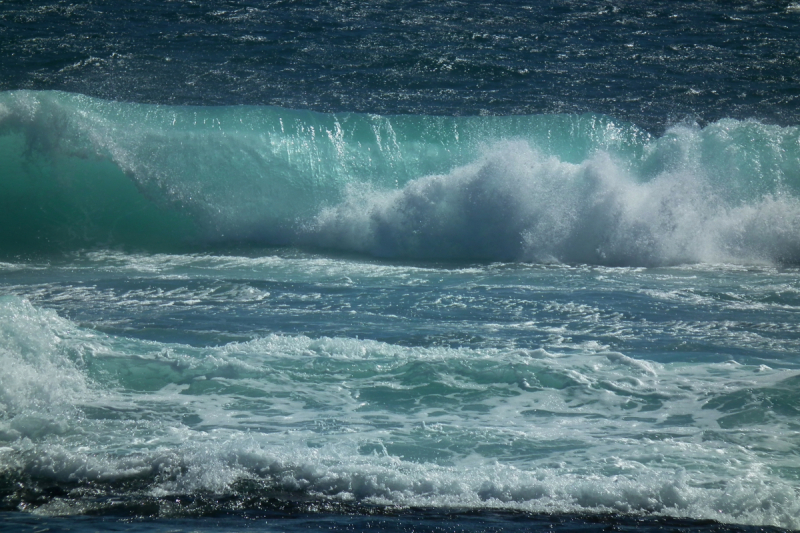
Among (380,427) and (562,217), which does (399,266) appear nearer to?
(562,217)

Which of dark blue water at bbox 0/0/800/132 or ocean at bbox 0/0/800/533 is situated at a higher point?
dark blue water at bbox 0/0/800/132

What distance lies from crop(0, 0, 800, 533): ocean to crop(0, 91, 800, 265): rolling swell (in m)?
0.05

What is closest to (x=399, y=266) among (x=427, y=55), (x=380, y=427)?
(x=380, y=427)

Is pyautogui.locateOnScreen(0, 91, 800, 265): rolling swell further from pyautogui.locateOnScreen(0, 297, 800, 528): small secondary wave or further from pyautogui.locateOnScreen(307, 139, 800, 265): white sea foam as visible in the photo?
pyautogui.locateOnScreen(0, 297, 800, 528): small secondary wave

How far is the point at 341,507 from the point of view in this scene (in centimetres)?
355

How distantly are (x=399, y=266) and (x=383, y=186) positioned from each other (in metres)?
2.73

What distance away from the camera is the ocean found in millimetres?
3791

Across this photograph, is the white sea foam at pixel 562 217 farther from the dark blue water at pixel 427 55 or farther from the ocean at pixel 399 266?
the dark blue water at pixel 427 55

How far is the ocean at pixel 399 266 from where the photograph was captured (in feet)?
12.4

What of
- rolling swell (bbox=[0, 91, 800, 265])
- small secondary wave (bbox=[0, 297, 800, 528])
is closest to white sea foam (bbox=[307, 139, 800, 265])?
→ rolling swell (bbox=[0, 91, 800, 265])

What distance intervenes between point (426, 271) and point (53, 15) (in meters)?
13.1

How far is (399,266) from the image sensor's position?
34.1 ft

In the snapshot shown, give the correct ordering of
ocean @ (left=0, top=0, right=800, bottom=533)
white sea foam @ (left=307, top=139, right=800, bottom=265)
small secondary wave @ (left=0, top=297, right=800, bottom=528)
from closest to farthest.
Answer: small secondary wave @ (left=0, top=297, right=800, bottom=528)
ocean @ (left=0, top=0, right=800, bottom=533)
white sea foam @ (left=307, top=139, right=800, bottom=265)

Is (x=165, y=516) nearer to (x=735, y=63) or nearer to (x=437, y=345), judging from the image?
(x=437, y=345)
